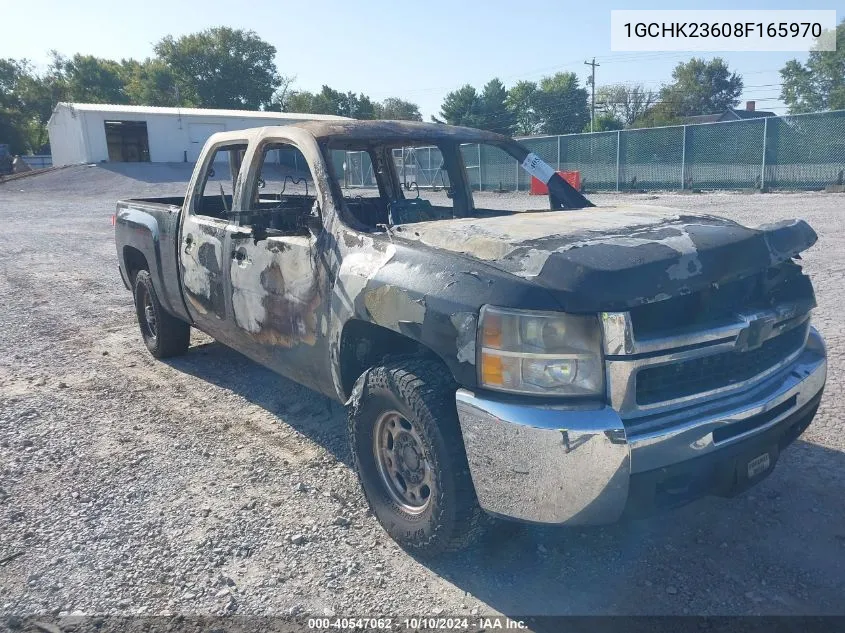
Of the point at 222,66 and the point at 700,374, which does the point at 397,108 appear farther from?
the point at 700,374

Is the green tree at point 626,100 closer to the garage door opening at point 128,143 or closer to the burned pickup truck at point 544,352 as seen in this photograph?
the garage door opening at point 128,143

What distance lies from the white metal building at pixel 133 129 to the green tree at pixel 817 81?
36939mm

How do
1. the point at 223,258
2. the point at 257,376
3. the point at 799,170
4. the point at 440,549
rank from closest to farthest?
the point at 440,549 → the point at 223,258 → the point at 257,376 → the point at 799,170

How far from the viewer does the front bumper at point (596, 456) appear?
2.24 m

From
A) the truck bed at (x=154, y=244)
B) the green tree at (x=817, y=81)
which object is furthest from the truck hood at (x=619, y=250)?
the green tree at (x=817, y=81)

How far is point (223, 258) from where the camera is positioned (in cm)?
418

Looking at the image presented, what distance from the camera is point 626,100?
85.3 metres

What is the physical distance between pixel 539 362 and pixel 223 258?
98.7 inches

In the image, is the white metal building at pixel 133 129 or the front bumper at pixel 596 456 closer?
the front bumper at pixel 596 456

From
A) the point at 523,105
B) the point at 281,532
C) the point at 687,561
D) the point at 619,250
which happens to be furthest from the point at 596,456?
the point at 523,105

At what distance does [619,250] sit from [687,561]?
1322 mm

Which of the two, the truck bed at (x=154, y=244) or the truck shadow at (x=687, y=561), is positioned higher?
the truck bed at (x=154, y=244)

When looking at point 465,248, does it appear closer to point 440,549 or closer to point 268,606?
point 440,549

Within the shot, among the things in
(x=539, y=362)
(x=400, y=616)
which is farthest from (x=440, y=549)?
(x=539, y=362)
